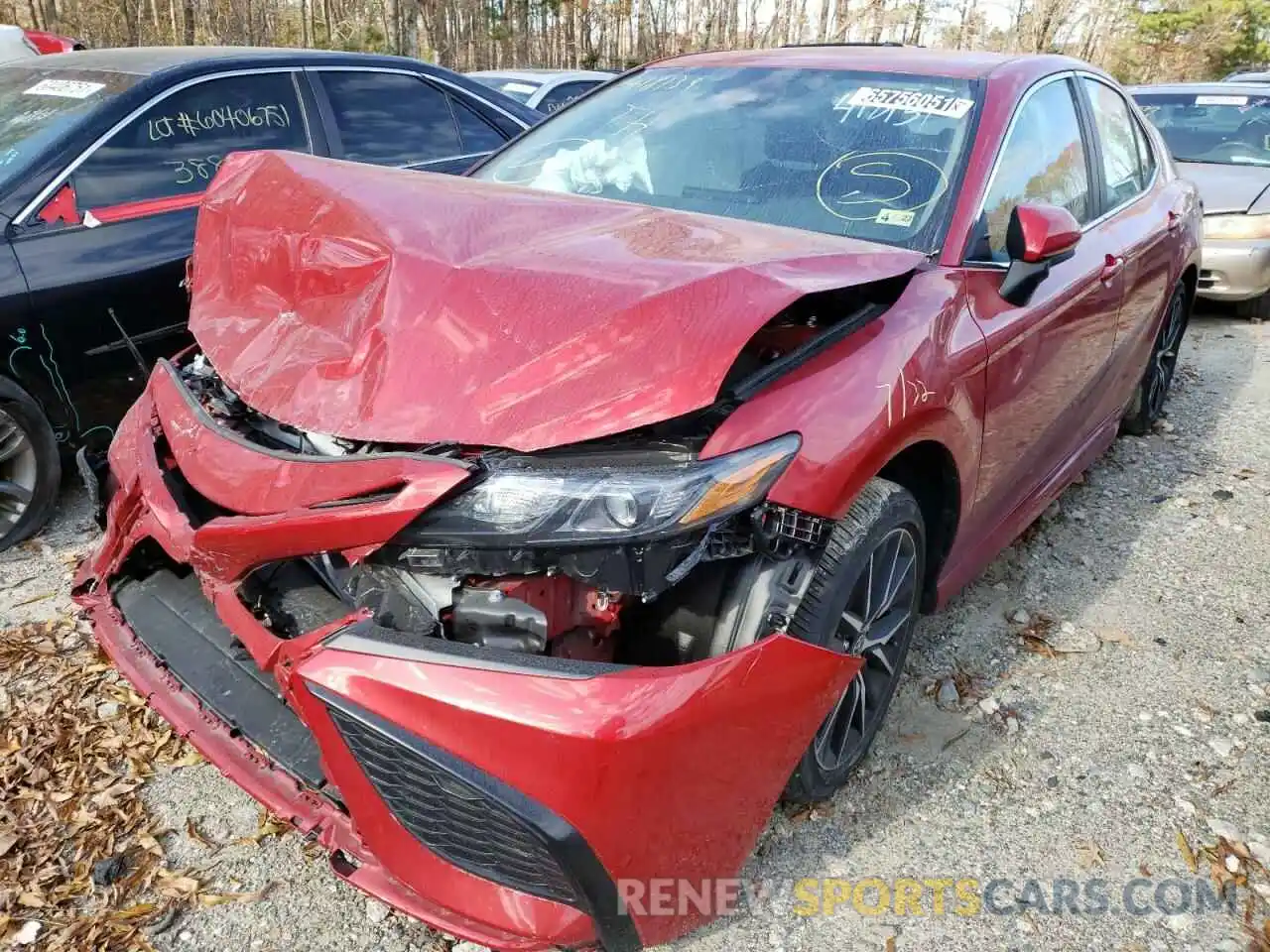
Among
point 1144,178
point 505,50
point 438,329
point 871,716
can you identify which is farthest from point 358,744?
point 505,50

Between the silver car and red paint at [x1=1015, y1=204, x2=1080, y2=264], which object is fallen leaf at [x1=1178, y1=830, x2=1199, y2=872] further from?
the silver car

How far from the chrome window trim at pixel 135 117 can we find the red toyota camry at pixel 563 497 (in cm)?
112

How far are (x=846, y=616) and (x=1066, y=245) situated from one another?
1.16 m

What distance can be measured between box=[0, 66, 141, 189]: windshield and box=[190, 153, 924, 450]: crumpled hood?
1.52 metres

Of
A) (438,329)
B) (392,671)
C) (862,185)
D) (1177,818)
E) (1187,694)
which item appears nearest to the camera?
(392,671)

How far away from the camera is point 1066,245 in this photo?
2412mm

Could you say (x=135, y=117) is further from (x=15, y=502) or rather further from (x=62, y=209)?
(x=15, y=502)

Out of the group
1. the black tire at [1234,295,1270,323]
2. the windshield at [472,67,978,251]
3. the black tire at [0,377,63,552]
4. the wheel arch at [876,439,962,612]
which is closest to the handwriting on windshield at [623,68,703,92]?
the windshield at [472,67,978,251]

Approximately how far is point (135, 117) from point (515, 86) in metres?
4.59

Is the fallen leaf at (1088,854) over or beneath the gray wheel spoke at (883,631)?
beneath

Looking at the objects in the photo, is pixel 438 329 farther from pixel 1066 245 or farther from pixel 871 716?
pixel 1066 245

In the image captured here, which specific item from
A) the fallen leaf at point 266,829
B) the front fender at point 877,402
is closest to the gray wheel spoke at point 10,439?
the fallen leaf at point 266,829

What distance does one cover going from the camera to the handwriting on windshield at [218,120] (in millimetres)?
3629

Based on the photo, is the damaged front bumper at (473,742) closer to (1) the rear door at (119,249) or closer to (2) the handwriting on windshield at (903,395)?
(2) the handwriting on windshield at (903,395)
